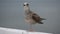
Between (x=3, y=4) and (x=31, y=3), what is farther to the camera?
(x=3, y=4)

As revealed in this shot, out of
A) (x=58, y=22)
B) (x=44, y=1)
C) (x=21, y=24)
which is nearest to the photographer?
(x=58, y=22)

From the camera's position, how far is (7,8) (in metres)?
2.10

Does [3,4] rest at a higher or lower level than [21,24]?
higher

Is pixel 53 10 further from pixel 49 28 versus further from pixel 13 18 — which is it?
pixel 13 18

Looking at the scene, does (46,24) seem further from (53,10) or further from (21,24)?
(21,24)

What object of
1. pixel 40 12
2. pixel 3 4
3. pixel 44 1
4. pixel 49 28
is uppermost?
pixel 3 4

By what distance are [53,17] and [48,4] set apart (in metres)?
0.20

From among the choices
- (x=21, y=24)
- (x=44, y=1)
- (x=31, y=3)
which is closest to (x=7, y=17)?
(x=21, y=24)

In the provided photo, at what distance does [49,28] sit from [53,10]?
27cm

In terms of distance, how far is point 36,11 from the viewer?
1.83 meters

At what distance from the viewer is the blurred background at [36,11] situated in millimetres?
1699

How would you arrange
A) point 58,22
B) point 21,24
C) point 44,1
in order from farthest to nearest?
1. point 21,24
2. point 44,1
3. point 58,22

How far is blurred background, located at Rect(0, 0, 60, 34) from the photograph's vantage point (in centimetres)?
170

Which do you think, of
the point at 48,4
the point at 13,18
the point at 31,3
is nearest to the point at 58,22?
the point at 48,4
